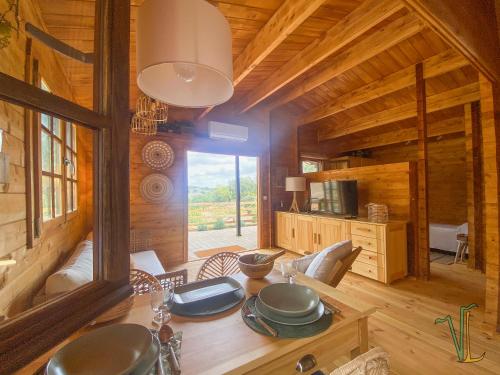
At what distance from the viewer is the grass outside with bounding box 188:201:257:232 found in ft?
21.6

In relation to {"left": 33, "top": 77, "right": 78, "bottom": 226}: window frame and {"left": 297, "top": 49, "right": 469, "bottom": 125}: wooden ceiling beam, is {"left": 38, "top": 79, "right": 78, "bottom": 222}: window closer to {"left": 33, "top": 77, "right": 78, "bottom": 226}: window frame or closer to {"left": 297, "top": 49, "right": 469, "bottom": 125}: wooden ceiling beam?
{"left": 33, "top": 77, "right": 78, "bottom": 226}: window frame

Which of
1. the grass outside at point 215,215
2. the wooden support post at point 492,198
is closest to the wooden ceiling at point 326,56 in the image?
the wooden support post at point 492,198

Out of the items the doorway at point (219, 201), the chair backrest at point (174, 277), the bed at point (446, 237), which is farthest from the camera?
the doorway at point (219, 201)

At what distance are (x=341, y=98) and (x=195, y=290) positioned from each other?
15.0 ft

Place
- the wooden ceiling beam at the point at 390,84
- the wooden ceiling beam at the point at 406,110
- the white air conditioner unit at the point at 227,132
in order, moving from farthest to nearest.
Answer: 1. the white air conditioner unit at the point at 227,132
2. the wooden ceiling beam at the point at 406,110
3. the wooden ceiling beam at the point at 390,84

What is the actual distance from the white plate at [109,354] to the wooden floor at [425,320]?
1906mm

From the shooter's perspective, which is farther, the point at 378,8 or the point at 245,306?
the point at 378,8

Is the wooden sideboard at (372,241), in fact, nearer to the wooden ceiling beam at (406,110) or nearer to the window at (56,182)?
the window at (56,182)

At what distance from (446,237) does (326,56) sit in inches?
166

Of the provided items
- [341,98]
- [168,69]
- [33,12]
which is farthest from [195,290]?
[341,98]

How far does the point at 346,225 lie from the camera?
11.7ft

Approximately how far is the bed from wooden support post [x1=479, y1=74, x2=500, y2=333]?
8.86 ft

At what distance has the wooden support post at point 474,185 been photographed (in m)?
3.55

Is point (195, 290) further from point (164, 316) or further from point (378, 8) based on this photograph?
point (378, 8)
